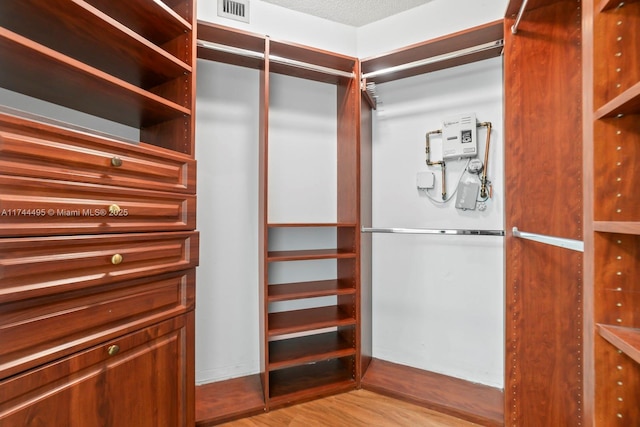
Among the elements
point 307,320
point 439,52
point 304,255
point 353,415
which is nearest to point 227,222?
point 304,255

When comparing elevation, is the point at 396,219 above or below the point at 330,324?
above

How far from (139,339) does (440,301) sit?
175cm

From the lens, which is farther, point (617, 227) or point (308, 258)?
point (308, 258)

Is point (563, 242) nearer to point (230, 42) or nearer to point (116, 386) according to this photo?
point (116, 386)

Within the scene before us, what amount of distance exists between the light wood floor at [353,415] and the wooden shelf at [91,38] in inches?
70.9

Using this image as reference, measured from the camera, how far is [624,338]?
0.68 m

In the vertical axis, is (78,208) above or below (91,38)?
below

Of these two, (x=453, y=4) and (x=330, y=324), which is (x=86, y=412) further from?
(x=453, y=4)

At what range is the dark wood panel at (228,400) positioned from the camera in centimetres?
162

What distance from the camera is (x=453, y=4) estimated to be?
1977mm

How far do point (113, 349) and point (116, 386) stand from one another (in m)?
0.13

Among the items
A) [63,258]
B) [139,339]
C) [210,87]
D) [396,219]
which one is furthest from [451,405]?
[210,87]

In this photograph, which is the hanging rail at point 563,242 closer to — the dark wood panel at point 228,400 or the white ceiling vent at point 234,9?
the dark wood panel at point 228,400

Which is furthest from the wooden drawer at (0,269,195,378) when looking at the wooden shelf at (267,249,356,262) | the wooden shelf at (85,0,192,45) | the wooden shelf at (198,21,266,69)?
the wooden shelf at (198,21,266,69)
